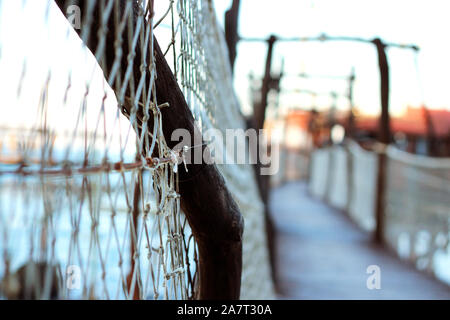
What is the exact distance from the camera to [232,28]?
372cm

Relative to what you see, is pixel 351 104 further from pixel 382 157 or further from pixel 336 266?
pixel 336 266

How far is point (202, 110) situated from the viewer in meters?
1.51

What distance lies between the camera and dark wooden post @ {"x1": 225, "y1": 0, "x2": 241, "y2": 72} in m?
3.71

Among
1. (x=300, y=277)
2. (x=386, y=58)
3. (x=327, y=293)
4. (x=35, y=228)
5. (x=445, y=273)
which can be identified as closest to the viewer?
(x=35, y=228)

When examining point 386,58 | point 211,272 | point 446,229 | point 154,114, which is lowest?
point 446,229

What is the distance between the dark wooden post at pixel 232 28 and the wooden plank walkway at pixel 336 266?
84.3 inches

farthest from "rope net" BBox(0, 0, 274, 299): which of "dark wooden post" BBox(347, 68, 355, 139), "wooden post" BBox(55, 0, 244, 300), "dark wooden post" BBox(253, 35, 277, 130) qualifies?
"dark wooden post" BBox(347, 68, 355, 139)

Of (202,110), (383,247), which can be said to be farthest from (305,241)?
(202,110)

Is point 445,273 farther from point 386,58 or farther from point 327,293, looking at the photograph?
point 386,58

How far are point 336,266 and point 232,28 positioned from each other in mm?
2970

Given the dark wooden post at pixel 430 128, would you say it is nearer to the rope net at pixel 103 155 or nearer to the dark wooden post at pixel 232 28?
the dark wooden post at pixel 232 28

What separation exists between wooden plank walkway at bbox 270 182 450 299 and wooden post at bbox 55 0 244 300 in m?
2.99
